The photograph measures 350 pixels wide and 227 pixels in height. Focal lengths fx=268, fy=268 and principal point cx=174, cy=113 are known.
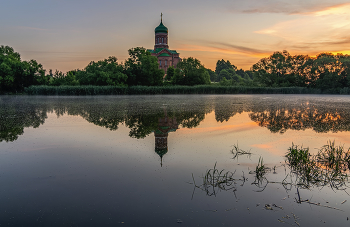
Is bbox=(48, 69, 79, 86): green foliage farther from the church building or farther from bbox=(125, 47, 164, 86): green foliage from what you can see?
the church building

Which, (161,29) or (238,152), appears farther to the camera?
(161,29)

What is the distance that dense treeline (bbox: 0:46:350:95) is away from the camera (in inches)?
1692

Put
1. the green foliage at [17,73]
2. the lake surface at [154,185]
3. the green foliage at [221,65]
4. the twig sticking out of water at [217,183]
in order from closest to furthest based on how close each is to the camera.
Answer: the lake surface at [154,185], the twig sticking out of water at [217,183], the green foliage at [17,73], the green foliage at [221,65]

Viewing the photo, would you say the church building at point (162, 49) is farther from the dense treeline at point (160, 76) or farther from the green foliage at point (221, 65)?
the green foliage at point (221, 65)

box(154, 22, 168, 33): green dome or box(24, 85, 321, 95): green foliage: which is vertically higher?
box(154, 22, 168, 33): green dome

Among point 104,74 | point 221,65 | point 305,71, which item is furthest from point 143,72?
point 221,65

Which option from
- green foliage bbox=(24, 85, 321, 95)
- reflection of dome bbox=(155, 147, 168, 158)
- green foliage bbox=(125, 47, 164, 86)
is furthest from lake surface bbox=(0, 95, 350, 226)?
green foliage bbox=(125, 47, 164, 86)

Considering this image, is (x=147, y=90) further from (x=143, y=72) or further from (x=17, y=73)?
(x=17, y=73)

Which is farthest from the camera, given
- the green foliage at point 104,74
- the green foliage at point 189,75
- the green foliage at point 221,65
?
the green foliage at point 221,65

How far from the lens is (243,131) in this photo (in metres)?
9.63

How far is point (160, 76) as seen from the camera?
5188 centimetres

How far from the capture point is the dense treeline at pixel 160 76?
43.0 m

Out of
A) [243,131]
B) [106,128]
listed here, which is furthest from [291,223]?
[106,128]

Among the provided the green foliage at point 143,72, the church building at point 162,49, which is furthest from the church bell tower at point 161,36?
the green foliage at point 143,72
